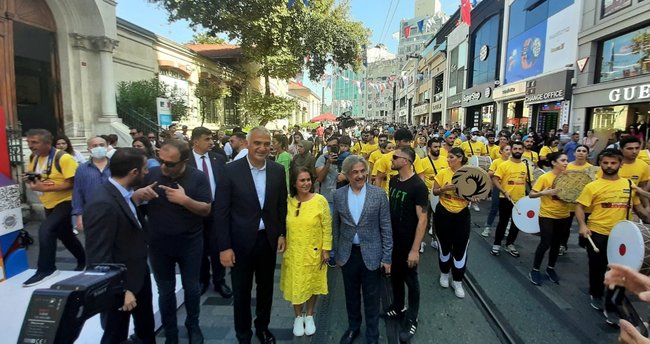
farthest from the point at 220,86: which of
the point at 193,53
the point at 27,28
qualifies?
Result: the point at 27,28

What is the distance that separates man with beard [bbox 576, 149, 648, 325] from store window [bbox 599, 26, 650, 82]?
9854 mm

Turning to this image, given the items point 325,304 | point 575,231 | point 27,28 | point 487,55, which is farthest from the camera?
point 487,55

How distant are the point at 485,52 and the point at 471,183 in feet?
75.1

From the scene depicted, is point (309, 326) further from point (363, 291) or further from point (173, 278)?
point (173, 278)

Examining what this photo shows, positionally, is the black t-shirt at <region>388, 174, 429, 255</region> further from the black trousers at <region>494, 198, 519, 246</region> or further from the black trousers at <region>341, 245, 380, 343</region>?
the black trousers at <region>494, 198, 519, 246</region>

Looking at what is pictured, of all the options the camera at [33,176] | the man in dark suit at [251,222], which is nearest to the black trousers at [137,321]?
the man in dark suit at [251,222]

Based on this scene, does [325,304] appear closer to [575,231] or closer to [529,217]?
[529,217]

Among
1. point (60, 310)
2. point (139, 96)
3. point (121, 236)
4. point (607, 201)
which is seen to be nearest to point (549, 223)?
point (607, 201)

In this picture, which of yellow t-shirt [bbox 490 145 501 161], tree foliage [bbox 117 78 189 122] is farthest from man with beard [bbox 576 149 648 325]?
tree foliage [bbox 117 78 189 122]

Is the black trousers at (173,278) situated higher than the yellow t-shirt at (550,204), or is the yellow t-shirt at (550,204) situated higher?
the yellow t-shirt at (550,204)

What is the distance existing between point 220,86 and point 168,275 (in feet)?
60.9

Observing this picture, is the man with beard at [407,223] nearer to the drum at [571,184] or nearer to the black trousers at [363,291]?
the black trousers at [363,291]

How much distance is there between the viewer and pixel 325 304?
13.3 feet

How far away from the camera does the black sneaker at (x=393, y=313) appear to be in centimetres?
361
